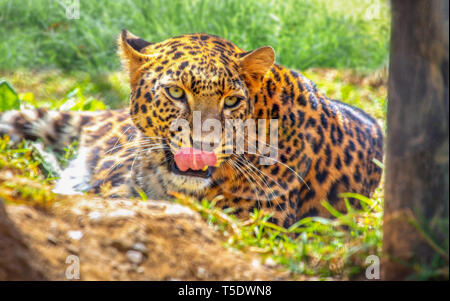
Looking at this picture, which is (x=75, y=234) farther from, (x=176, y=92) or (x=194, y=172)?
(x=176, y=92)

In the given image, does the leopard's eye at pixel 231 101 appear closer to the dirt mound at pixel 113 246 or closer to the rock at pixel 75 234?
the dirt mound at pixel 113 246

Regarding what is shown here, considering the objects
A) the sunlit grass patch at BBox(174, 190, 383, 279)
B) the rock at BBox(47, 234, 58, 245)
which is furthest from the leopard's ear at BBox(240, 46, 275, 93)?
the rock at BBox(47, 234, 58, 245)

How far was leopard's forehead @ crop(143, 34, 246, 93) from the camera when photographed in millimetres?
5004

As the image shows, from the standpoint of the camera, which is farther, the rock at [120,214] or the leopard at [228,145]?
the leopard at [228,145]

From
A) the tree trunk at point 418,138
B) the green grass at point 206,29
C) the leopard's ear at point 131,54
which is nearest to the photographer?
the tree trunk at point 418,138

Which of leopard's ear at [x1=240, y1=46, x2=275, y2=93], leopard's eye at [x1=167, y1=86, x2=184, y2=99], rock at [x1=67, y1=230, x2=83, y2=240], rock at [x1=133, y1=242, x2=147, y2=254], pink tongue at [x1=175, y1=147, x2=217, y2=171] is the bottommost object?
rock at [x1=133, y1=242, x2=147, y2=254]

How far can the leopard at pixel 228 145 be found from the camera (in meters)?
5.07

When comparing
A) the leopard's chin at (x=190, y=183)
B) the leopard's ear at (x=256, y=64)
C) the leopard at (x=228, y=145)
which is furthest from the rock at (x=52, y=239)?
the leopard's ear at (x=256, y=64)

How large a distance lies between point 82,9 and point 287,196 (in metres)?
7.20

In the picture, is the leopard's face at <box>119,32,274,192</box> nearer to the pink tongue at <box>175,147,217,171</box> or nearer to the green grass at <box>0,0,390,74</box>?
the pink tongue at <box>175,147,217,171</box>

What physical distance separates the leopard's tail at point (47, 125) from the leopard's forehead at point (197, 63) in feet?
7.05

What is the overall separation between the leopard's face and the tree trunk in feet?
6.54

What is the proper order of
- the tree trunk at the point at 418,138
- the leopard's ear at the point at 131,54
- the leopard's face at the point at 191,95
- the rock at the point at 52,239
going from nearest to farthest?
the tree trunk at the point at 418,138, the rock at the point at 52,239, the leopard's face at the point at 191,95, the leopard's ear at the point at 131,54

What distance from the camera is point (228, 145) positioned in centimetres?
511
